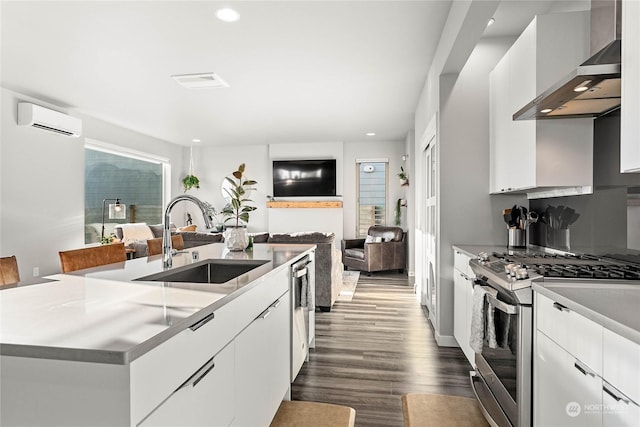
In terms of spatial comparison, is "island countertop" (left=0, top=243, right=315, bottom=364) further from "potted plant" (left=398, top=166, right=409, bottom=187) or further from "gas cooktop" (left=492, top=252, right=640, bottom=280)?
"potted plant" (left=398, top=166, right=409, bottom=187)

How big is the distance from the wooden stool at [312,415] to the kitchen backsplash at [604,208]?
175 cm

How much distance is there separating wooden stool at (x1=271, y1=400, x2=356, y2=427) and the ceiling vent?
341 centimetres

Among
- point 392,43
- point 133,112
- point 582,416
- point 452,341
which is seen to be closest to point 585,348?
point 582,416

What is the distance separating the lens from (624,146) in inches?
57.6

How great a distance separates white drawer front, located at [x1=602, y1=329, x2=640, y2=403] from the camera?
3.13 feet

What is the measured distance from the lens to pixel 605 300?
50.2 inches

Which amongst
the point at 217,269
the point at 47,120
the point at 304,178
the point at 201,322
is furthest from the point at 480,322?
the point at 304,178

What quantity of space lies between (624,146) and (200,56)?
11.3 ft

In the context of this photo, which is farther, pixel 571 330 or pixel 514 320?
pixel 514 320

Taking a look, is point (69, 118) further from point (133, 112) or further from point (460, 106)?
point (460, 106)

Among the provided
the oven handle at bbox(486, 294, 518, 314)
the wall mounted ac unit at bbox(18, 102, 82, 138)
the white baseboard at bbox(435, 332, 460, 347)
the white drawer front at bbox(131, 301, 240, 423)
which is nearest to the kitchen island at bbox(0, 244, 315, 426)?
the white drawer front at bbox(131, 301, 240, 423)

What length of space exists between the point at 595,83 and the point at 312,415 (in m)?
2.19

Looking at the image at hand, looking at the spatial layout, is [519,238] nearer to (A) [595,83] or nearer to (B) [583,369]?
(A) [595,83]

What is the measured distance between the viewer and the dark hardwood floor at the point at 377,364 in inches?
90.7
